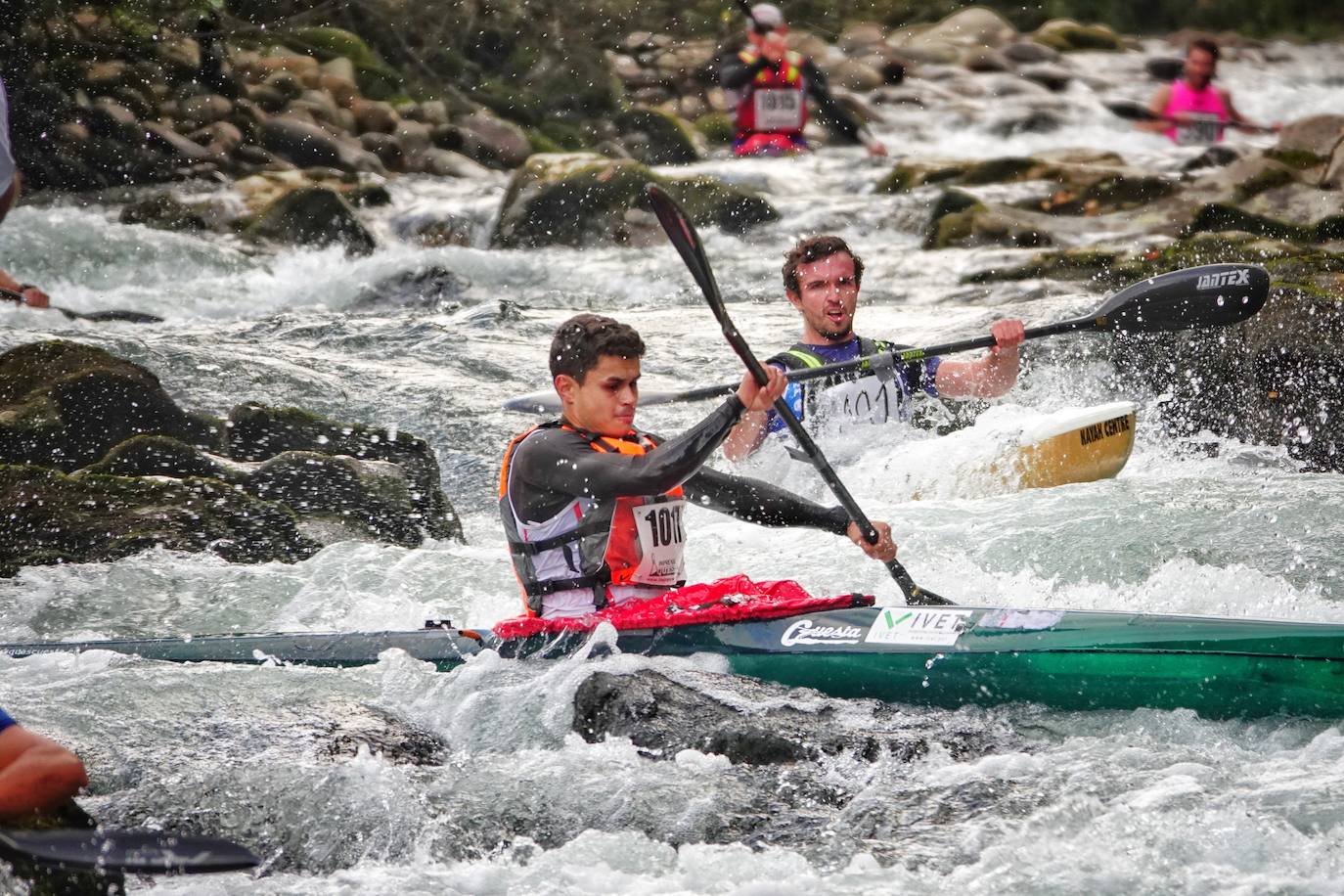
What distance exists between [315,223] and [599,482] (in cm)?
932

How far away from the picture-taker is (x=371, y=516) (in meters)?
→ 6.10

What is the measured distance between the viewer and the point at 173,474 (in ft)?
20.7

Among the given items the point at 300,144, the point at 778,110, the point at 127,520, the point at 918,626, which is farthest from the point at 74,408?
the point at 300,144

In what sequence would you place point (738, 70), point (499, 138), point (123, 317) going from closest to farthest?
point (123, 317) < point (738, 70) < point (499, 138)

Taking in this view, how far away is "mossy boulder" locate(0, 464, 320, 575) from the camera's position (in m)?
5.65

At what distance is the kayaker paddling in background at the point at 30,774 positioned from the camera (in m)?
2.42

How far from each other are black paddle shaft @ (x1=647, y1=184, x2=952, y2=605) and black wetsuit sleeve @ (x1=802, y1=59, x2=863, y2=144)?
9.97 m

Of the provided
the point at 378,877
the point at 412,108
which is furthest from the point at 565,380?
the point at 412,108

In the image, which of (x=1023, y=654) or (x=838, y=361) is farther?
(x=838, y=361)

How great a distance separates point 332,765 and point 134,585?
254cm

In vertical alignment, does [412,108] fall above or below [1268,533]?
above

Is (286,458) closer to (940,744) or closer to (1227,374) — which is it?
(940,744)

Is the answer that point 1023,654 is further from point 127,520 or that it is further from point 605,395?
point 127,520

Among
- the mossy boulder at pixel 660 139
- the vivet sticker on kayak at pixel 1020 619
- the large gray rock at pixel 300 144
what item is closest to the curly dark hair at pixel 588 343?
the vivet sticker on kayak at pixel 1020 619
